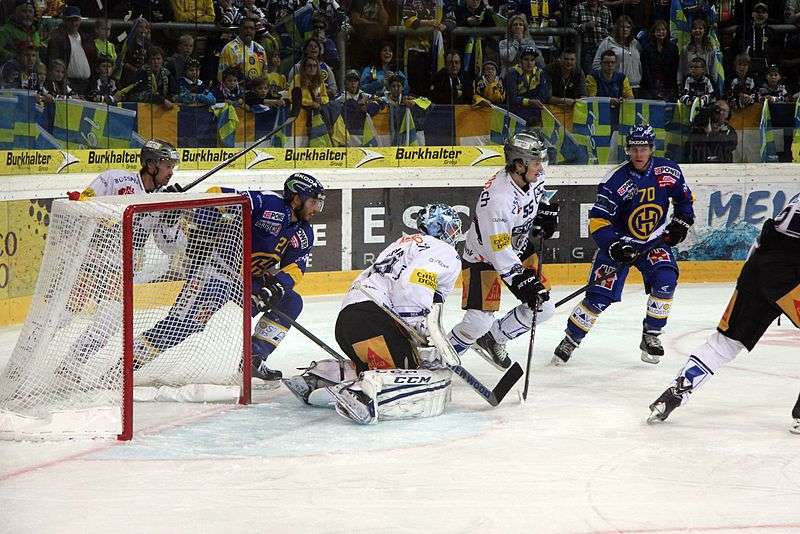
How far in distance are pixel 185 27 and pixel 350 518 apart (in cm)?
548

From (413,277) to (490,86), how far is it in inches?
185

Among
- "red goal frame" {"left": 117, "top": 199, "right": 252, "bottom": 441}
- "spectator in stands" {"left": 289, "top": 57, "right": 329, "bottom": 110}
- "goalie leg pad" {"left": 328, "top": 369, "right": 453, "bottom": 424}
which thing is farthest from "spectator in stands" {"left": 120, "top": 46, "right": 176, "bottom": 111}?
"goalie leg pad" {"left": 328, "top": 369, "right": 453, "bottom": 424}

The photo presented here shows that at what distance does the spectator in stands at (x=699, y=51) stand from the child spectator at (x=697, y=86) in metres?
0.04

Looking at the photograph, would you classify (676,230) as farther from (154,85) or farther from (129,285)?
(154,85)

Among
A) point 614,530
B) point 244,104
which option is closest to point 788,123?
point 244,104

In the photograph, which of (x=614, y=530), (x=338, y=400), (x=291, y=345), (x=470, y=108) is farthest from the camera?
(x=470, y=108)

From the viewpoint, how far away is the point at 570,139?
8602 mm

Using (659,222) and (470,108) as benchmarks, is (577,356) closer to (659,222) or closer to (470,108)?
(659,222)

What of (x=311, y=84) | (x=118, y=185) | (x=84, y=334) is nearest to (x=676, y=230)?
(x=118, y=185)

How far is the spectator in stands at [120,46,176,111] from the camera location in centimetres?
752

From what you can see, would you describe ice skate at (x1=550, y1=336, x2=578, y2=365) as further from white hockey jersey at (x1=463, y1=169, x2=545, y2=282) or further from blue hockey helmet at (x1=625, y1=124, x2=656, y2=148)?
blue hockey helmet at (x1=625, y1=124, x2=656, y2=148)

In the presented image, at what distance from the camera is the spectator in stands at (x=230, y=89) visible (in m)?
7.89

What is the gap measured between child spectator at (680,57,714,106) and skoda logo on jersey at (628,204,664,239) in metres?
3.66

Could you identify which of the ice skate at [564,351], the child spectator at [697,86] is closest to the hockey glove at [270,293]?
the ice skate at [564,351]
